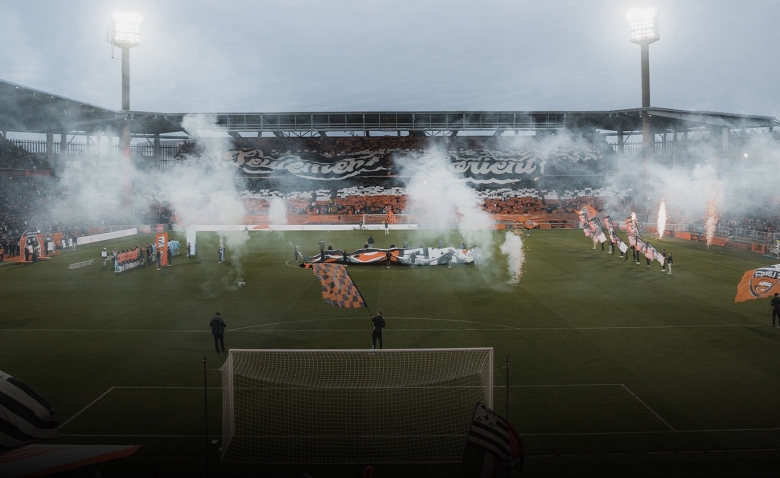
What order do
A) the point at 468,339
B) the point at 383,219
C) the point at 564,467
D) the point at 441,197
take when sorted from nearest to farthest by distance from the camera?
the point at 564,467 → the point at 468,339 → the point at 383,219 → the point at 441,197

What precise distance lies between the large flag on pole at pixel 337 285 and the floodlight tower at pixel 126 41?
142 ft

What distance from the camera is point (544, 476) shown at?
903cm

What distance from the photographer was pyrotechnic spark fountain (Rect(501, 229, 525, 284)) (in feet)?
88.4

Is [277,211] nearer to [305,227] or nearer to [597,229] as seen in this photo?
[305,227]

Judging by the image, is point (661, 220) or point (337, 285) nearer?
point (337, 285)

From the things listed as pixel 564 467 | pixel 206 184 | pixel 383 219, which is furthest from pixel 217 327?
pixel 206 184

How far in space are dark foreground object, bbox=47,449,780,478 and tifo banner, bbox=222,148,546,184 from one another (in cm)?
5491

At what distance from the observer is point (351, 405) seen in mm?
11719

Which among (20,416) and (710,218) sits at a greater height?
(710,218)

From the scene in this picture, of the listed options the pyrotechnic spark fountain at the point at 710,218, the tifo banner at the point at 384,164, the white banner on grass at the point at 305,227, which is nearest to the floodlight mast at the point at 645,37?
the pyrotechnic spark fountain at the point at 710,218

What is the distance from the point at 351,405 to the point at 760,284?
1301 centimetres

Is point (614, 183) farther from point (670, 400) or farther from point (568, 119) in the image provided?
point (670, 400)

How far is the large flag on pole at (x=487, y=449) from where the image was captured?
713cm

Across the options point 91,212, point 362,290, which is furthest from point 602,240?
point 91,212
